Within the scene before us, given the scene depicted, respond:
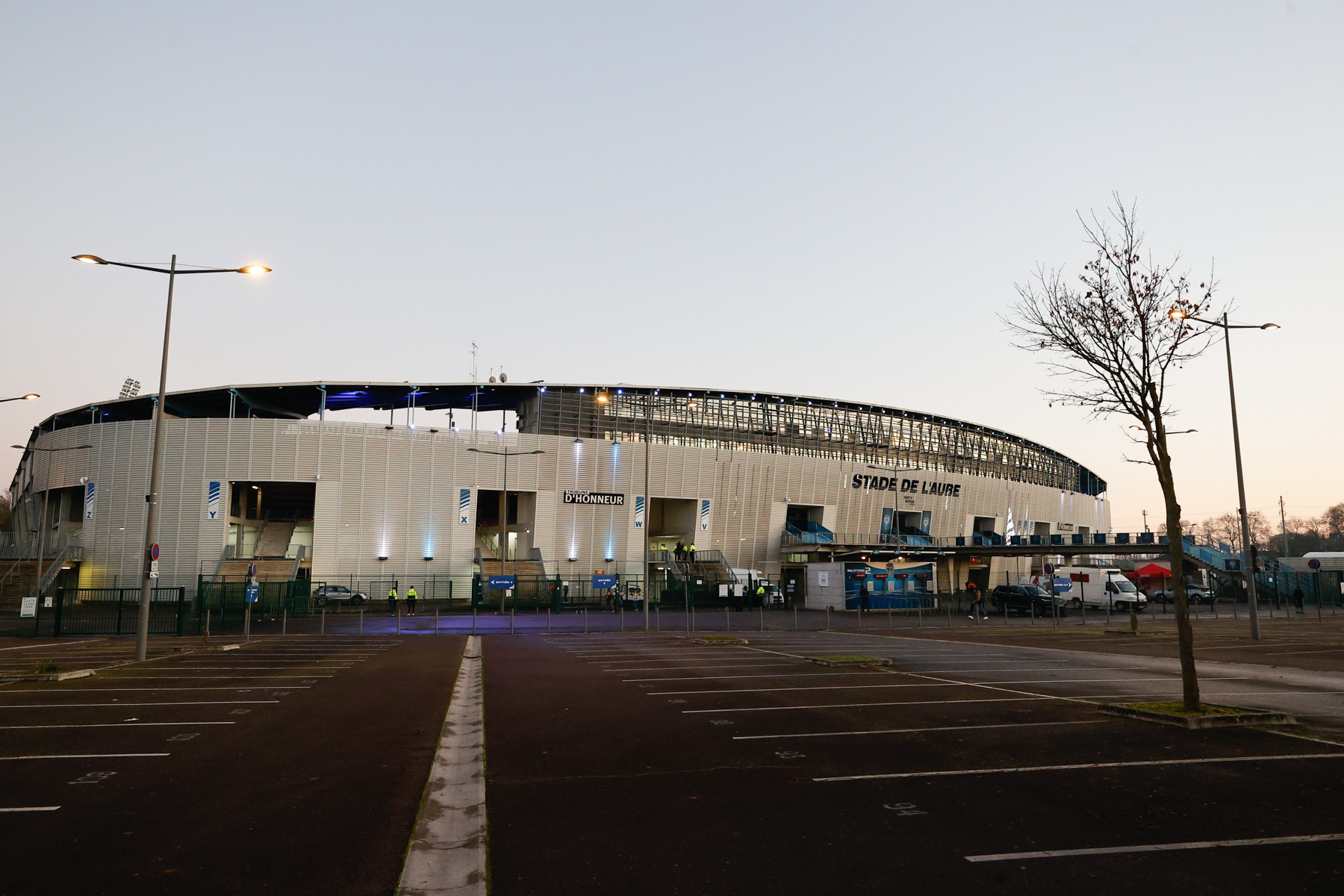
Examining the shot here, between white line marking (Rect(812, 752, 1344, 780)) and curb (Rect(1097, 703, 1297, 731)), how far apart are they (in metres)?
1.53

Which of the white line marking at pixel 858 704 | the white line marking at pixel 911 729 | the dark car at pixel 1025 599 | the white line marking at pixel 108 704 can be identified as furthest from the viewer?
the dark car at pixel 1025 599

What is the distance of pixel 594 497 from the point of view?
67875 mm

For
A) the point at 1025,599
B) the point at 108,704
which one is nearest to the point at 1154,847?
the point at 108,704

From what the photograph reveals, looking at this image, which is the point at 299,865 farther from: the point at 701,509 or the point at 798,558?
the point at 798,558

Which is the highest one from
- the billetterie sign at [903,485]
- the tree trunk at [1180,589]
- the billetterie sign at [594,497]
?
the billetterie sign at [903,485]

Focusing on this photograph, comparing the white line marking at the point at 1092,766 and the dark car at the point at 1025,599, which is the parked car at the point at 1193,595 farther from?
the white line marking at the point at 1092,766

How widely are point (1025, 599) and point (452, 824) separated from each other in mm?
46449

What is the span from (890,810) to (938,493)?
280ft

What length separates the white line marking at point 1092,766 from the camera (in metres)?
8.30

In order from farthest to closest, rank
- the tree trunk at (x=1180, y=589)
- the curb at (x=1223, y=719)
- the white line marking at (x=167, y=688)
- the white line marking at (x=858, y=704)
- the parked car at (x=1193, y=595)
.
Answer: the parked car at (x=1193, y=595) → the white line marking at (x=167, y=688) → the white line marking at (x=858, y=704) → the tree trunk at (x=1180, y=589) → the curb at (x=1223, y=719)

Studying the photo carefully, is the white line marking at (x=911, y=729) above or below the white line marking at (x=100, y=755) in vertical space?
above

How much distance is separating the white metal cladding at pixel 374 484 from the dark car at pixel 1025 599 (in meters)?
28.1

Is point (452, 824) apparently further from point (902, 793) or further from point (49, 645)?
point (49, 645)

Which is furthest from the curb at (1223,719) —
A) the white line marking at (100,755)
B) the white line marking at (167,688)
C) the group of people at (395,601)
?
the group of people at (395,601)
